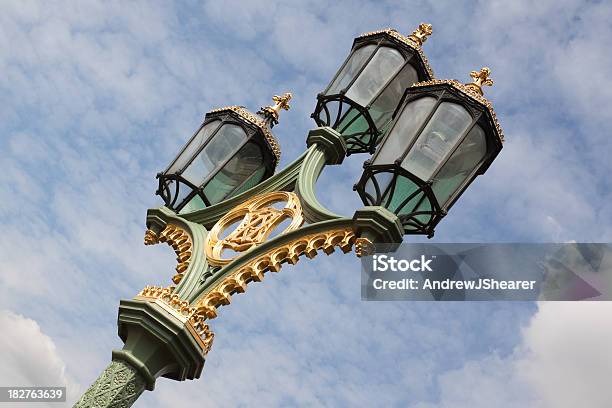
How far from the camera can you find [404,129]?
7.43m

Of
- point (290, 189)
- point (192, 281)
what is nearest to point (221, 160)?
point (290, 189)

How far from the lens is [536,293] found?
22.8 ft

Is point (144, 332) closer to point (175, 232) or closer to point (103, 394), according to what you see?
point (103, 394)

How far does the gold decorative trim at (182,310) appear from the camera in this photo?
6320 mm

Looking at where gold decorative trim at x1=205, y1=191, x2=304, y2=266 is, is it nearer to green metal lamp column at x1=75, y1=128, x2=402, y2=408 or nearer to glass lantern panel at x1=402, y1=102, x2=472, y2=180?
green metal lamp column at x1=75, y1=128, x2=402, y2=408

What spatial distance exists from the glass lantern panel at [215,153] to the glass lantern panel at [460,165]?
2410 mm

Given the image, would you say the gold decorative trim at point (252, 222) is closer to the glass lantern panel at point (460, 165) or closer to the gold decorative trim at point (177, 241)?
the gold decorative trim at point (177, 241)

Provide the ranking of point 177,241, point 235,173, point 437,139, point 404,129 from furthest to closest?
point 235,173, point 177,241, point 404,129, point 437,139

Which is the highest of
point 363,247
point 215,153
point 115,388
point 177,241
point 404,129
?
point 215,153

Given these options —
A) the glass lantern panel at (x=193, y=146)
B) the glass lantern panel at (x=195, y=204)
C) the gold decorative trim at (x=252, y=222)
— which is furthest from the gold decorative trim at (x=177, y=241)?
A: the glass lantern panel at (x=193, y=146)

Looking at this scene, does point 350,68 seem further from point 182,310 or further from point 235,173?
point 182,310

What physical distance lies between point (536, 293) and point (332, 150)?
7.91 ft

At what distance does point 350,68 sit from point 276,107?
856mm

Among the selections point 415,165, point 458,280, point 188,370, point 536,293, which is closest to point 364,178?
point 415,165
